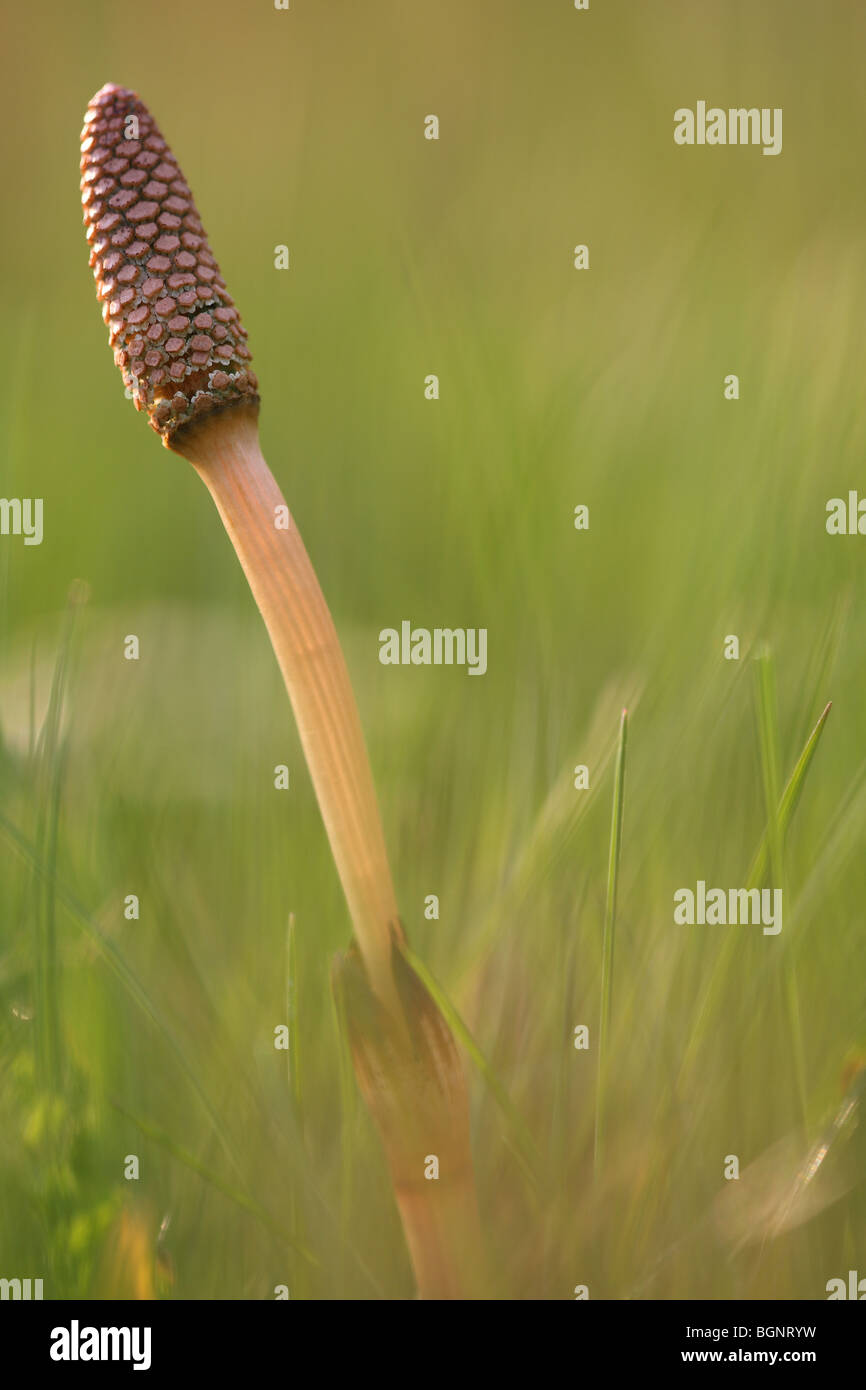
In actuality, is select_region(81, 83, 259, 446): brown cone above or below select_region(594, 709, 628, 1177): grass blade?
above

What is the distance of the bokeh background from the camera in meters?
0.88

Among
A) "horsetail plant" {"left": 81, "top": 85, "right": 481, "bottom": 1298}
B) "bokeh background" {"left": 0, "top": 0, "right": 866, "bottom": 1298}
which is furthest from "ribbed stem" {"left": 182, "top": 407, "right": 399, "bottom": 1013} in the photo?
"bokeh background" {"left": 0, "top": 0, "right": 866, "bottom": 1298}

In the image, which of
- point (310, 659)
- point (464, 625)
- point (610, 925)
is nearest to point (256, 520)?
point (310, 659)

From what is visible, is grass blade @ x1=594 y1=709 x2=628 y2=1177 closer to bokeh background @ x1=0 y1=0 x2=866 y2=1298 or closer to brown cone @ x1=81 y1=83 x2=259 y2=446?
bokeh background @ x1=0 y1=0 x2=866 y2=1298

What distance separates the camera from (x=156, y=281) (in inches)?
27.5

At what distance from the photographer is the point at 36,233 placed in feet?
7.16

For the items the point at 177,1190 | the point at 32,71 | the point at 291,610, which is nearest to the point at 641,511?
the point at 291,610

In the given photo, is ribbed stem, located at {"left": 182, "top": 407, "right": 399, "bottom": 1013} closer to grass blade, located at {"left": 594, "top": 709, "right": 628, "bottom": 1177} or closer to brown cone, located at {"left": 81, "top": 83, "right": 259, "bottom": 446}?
brown cone, located at {"left": 81, "top": 83, "right": 259, "bottom": 446}

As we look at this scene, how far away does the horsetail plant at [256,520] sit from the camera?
2.32 feet

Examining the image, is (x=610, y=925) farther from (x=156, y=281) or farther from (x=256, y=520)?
(x=156, y=281)

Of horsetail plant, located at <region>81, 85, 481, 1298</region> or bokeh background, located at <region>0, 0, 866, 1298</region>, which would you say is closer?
horsetail plant, located at <region>81, 85, 481, 1298</region>

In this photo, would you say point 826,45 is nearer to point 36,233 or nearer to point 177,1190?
point 36,233

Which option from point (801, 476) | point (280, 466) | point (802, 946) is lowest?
point (802, 946)

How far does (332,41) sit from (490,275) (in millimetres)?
589
